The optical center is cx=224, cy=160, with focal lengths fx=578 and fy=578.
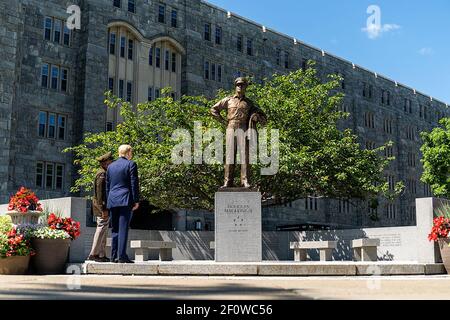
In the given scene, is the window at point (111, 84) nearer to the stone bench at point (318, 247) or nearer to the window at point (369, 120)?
the stone bench at point (318, 247)

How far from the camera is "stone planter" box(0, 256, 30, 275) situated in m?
11.6

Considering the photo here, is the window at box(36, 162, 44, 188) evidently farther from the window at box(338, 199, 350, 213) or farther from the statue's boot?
the window at box(338, 199, 350, 213)

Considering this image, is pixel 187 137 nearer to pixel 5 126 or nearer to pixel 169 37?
pixel 5 126

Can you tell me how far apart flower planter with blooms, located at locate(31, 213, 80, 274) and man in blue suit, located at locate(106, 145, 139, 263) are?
161 centimetres

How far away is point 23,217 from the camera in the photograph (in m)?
12.9

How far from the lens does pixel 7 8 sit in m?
33.8

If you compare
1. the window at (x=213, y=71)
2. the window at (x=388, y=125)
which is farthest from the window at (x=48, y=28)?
the window at (x=388, y=125)

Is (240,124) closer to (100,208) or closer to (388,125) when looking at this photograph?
(100,208)

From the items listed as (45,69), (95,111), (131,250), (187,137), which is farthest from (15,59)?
(131,250)

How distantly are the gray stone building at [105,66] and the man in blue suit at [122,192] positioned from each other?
20461mm

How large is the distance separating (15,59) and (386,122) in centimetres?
4303

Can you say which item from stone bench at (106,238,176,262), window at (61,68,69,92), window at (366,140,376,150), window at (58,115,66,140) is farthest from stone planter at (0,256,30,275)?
window at (366,140,376,150)

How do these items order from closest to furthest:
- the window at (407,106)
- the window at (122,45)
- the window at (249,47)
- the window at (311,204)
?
the window at (122,45) → the window at (249,47) → the window at (311,204) → the window at (407,106)

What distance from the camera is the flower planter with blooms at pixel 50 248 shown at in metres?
12.1
